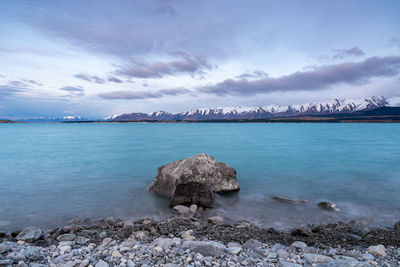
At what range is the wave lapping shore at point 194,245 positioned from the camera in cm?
521

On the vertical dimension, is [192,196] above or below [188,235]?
above

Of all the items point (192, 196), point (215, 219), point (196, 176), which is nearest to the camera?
point (215, 219)

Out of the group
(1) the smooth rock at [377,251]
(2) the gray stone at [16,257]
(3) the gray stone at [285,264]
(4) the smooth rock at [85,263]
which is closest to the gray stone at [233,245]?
(3) the gray stone at [285,264]

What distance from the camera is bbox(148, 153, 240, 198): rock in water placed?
1132 cm

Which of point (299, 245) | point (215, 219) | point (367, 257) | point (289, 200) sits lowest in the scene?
point (289, 200)

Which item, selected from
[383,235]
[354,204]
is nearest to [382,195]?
[354,204]

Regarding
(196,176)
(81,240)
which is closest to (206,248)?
(81,240)

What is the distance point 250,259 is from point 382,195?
31.9 feet

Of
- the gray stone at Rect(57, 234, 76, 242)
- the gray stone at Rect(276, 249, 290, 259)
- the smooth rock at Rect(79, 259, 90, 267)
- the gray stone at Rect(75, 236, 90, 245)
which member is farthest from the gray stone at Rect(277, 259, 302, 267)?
the gray stone at Rect(57, 234, 76, 242)

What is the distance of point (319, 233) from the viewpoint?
7262 mm

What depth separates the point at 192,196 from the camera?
978 cm

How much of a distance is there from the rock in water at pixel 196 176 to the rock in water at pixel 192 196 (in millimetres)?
1228

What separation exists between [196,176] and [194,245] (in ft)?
18.6

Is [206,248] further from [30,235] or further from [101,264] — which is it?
[30,235]
